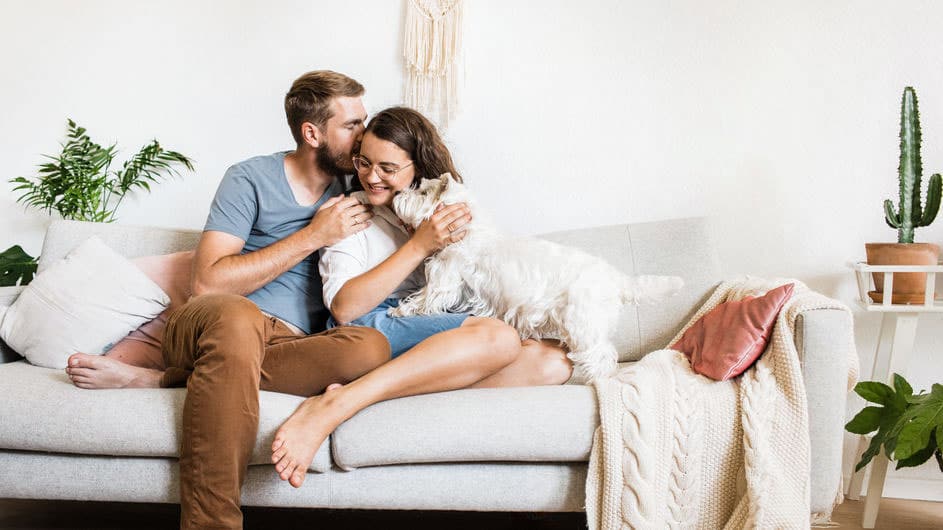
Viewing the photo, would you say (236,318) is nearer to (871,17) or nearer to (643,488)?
(643,488)

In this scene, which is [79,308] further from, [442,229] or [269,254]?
[442,229]

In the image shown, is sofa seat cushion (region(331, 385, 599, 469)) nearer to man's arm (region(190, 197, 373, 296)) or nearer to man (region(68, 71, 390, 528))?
man (region(68, 71, 390, 528))

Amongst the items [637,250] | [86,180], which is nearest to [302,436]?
[637,250]

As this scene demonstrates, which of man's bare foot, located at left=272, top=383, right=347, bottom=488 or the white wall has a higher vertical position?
the white wall

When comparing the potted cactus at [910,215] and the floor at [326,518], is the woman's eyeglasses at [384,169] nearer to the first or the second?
the floor at [326,518]

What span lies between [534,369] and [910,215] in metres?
1.31

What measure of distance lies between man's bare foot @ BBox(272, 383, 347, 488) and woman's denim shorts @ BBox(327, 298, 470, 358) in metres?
0.26

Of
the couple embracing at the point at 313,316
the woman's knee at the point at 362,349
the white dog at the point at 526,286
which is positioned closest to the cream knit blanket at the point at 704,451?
the white dog at the point at 526,286

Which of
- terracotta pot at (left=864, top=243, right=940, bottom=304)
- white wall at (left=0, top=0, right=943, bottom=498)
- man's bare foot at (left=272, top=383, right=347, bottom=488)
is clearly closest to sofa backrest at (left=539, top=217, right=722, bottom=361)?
white wall at (left=0, top=0, right=943, bottom=498)

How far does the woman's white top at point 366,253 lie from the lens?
1910mm

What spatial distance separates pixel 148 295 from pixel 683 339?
154cm

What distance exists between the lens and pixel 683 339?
1.99 meters

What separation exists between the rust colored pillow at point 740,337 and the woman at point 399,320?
0.34 m

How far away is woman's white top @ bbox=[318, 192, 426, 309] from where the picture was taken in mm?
1910
